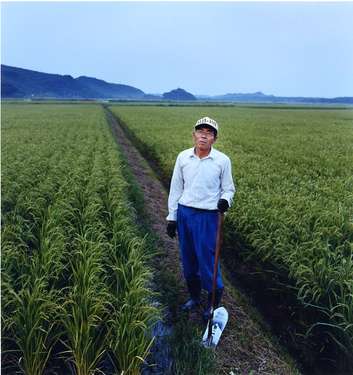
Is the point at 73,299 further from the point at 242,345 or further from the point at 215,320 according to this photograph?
the point at 242,345

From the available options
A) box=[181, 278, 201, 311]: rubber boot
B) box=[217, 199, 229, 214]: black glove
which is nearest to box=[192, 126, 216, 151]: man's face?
box=[217, 199, 229, 214]: black glove

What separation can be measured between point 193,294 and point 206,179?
60.5 inches

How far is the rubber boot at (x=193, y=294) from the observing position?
488cm

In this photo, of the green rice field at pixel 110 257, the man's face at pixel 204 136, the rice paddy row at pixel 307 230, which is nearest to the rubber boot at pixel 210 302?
the green rice field at pixel 110 257

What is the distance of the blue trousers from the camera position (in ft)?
15.0

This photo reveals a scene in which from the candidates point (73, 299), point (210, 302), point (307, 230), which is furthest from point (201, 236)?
point (307, 230)

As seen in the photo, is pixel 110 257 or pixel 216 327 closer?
pixel 216 327

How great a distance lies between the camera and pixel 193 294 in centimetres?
502

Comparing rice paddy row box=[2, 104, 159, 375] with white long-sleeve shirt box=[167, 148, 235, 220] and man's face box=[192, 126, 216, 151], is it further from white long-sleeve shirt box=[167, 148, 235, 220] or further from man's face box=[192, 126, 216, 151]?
man's face box=[192, 126, 216, 151]

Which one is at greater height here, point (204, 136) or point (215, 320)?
point (204, 136)

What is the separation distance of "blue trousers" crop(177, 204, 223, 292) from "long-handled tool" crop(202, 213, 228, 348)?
0.14 m

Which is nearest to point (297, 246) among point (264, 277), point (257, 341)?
point (264, 277)

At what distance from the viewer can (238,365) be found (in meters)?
4.03

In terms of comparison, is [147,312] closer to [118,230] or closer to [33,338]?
[33,338]
